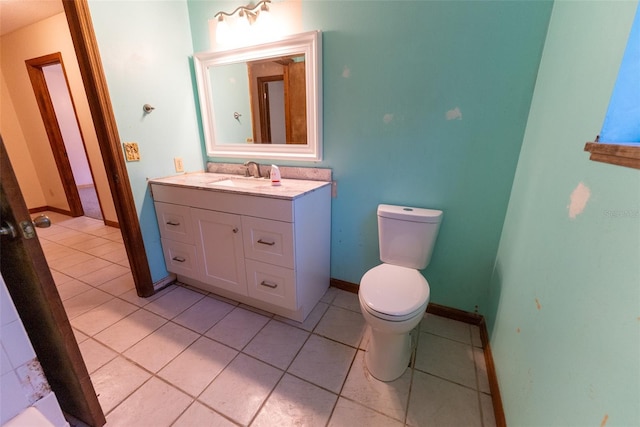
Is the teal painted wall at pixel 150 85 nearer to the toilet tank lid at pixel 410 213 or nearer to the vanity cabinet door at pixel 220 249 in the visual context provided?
the vanity cabinet door at pixel 220 249

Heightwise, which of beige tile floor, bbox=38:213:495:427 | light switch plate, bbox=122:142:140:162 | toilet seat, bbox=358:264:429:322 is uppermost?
light switch plate, bbox=122:142:140:162

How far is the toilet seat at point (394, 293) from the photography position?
3.71 feet

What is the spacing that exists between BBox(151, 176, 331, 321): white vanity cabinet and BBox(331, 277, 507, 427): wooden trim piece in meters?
0.20

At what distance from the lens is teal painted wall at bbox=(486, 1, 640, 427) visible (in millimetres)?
529

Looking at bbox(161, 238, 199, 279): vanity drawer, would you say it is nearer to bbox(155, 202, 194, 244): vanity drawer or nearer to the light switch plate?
bbox(155, 202, 194, 244): vanity drawer

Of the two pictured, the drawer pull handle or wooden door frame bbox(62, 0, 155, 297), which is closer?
wooden door frame bbox(62, 0, 155, 297)

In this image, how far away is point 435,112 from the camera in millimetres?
1415

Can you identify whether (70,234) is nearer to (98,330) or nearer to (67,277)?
(67,277)

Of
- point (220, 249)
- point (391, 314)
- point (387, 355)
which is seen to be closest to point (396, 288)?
point (391, 314)

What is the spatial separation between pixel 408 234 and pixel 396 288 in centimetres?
35

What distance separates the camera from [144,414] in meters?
1.11

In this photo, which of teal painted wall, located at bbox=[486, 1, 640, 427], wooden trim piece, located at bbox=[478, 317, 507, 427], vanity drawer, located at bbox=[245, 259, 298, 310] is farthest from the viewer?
vanity drawer, located at bbox=[245, 259, 298, 310]

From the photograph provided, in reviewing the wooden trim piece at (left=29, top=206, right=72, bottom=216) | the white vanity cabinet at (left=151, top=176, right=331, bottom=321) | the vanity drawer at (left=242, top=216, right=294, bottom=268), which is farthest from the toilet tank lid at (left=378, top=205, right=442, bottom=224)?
the wooden trim piece at (left=29, top=206, right=72, bottom=216)

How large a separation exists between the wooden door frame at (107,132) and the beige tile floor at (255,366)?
30 cm
